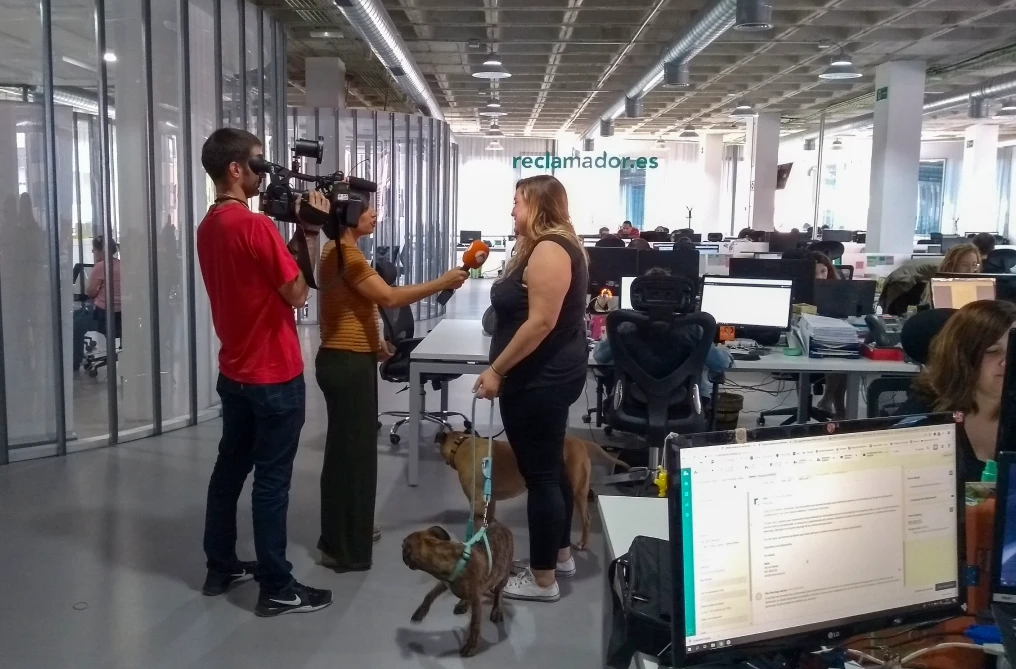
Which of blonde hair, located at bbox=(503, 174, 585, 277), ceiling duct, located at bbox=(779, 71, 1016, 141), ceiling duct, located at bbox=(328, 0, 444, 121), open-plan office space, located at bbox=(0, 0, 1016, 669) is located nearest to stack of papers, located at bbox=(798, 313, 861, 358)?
open-plan office space, located at bbox=(0, 0, 1016, 669)

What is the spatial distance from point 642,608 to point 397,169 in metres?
9.78

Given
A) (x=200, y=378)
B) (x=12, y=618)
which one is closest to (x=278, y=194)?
(x=12, y=618)

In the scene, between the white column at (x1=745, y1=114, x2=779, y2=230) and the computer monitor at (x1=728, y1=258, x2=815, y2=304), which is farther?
the white column at (x1=745, y1=114, x2=779, y2=230)

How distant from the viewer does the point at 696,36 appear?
7391 millimetres

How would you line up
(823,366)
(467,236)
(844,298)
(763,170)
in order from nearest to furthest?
1. (823,366)
2. (844,298)
3. (763,170)
4. (467,236)

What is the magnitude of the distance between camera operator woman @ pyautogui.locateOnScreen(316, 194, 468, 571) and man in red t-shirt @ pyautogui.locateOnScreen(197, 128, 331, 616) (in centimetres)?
16

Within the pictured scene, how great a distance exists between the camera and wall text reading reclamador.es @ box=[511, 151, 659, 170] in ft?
62.0

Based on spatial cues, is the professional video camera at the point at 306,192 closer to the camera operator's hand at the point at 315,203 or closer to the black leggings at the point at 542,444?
the camera operator's hand at the point at 315,203

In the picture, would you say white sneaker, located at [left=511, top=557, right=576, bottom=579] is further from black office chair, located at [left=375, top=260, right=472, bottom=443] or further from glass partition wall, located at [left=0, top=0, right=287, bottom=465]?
glass partition wall, located at [left=0, top=0, right=287, bottom=465]

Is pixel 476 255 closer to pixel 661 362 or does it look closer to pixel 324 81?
pixel 661 362

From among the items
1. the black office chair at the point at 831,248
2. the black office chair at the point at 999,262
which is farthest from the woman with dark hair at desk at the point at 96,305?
the black office chair at the point at 831,248

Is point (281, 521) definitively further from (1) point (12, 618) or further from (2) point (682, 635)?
(2) point (682, 635)

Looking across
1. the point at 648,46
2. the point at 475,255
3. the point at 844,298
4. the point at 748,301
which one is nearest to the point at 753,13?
the point at 844,298

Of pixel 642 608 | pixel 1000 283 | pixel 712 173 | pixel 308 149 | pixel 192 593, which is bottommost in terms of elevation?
pixel 192 593
